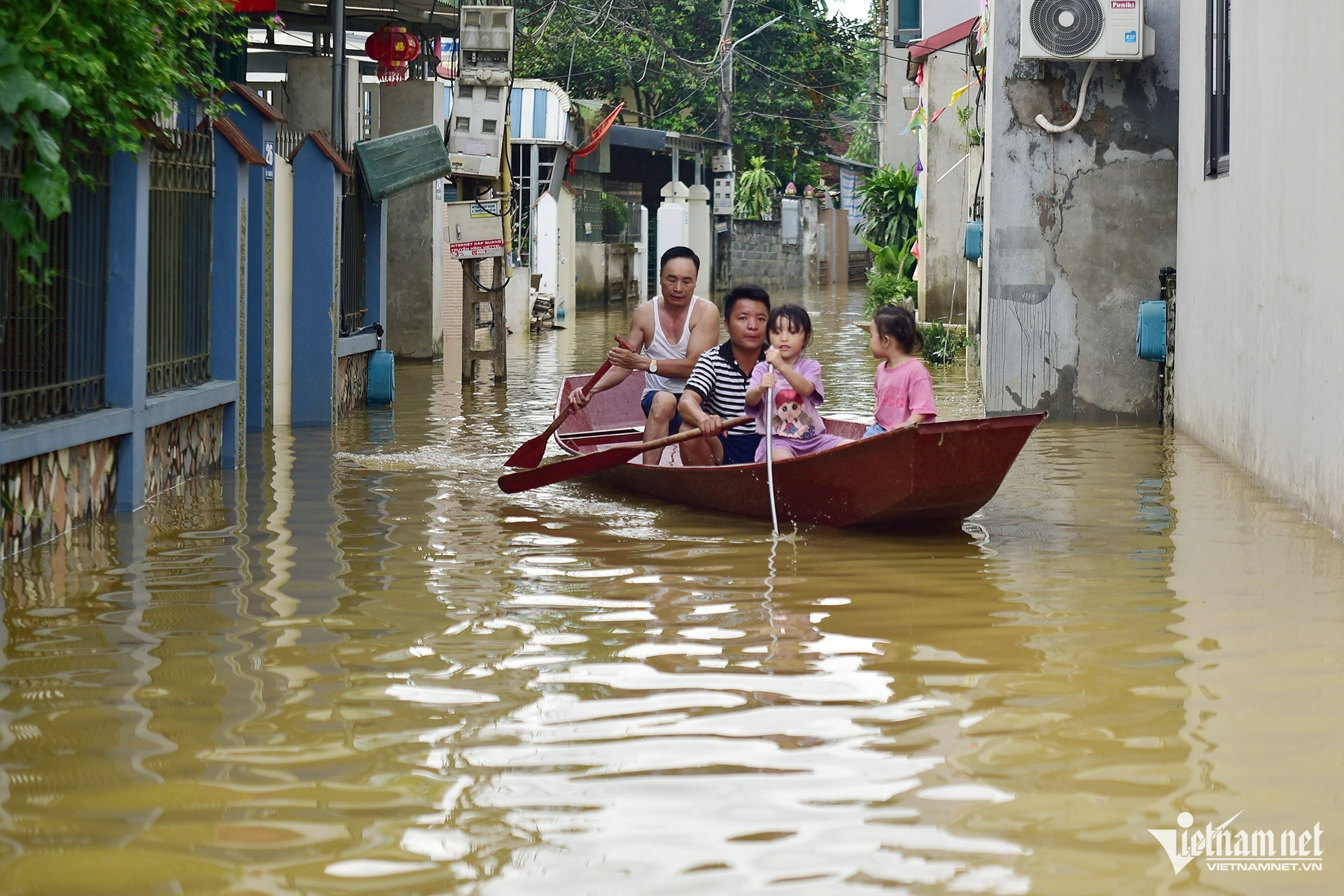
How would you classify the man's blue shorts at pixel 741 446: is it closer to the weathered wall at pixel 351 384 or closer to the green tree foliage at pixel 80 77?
the green tree foliage at pixel 80 77

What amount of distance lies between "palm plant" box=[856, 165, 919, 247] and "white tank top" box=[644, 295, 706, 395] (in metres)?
17.9

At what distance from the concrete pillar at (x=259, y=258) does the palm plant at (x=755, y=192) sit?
2845 centimetres

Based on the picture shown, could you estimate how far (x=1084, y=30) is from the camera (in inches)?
424

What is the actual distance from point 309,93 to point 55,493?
8.57 metres

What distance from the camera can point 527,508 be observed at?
796 cm

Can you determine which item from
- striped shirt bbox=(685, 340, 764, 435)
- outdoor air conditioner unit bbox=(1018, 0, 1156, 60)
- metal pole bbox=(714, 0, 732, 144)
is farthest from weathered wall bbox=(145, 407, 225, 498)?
metal pole bbox=(714, 0, 732, 144)

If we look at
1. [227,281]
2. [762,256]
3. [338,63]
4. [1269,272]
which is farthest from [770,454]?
[762,256]

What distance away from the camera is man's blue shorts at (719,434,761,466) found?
7.93 meters

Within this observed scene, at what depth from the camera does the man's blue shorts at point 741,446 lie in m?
7.93

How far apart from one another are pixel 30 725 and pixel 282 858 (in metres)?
1.27

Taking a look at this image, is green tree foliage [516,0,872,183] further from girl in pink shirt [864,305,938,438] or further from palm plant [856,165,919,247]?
girl in pink shirt [864,305,938,438]

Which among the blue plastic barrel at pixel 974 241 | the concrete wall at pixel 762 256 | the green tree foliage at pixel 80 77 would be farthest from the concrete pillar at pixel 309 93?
the concrete wall at pixel 762 256

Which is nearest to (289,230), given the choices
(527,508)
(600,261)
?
(527,508)

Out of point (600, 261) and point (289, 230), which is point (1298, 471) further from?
point (600, 261)
